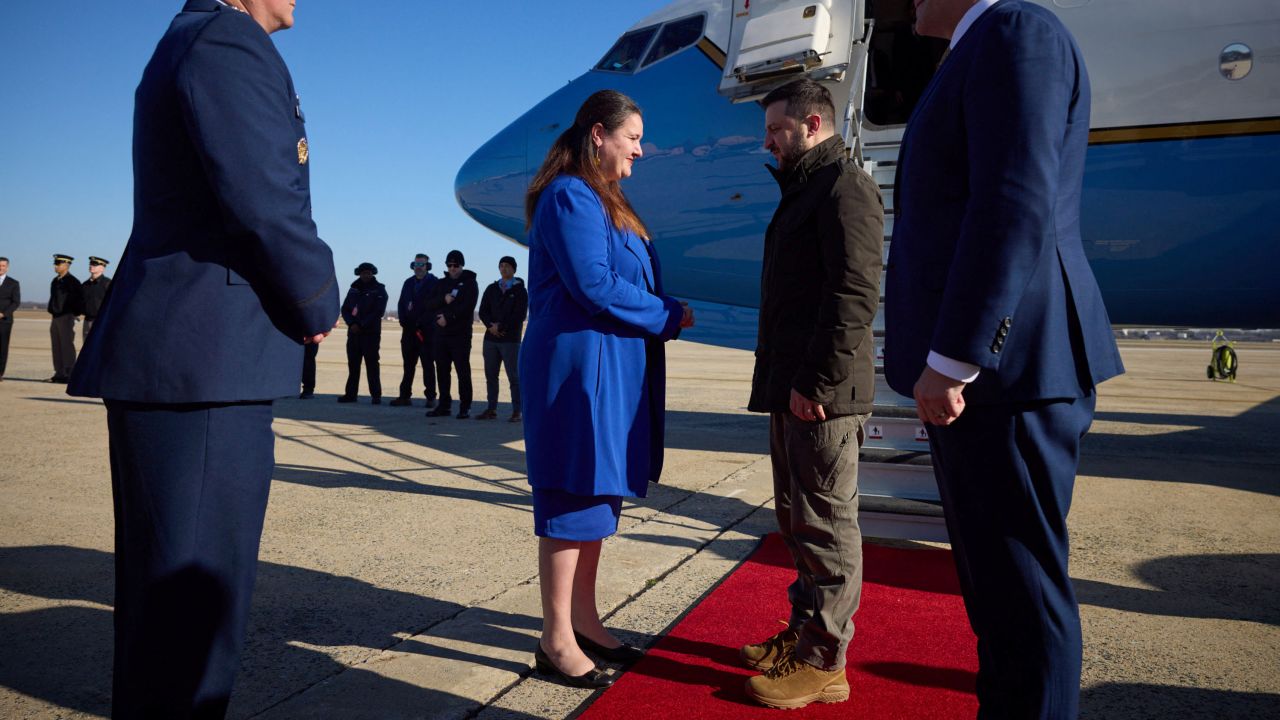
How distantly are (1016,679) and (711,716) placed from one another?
108 centimetres

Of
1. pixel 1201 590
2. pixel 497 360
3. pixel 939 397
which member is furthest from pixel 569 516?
pixel 497 360

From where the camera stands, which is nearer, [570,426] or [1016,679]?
[1016,679]

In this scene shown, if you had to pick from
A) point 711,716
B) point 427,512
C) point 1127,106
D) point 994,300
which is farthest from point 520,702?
point 1127,106

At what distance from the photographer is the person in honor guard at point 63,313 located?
1288cm

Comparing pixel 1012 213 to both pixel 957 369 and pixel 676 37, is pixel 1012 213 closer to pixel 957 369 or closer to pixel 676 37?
pixel 957 369

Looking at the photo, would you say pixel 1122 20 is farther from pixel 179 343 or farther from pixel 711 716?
pixel 179 343

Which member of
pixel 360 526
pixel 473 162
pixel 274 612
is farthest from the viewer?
pixel 473 162

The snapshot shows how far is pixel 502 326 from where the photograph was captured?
9742mm

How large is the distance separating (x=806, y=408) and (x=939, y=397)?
0.90 m

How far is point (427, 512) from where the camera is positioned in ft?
15.9

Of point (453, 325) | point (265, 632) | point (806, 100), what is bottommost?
point (265, 632)

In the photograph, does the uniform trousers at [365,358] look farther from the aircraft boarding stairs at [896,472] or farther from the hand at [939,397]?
the hand at [939,397]

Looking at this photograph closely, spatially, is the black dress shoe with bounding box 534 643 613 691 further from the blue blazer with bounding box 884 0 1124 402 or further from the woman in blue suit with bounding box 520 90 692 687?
the blue blazer with bounding box 884 0 1124 402

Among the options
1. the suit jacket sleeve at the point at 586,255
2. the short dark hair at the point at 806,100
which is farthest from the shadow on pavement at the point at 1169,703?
the short dark hair at the point at 806,100
